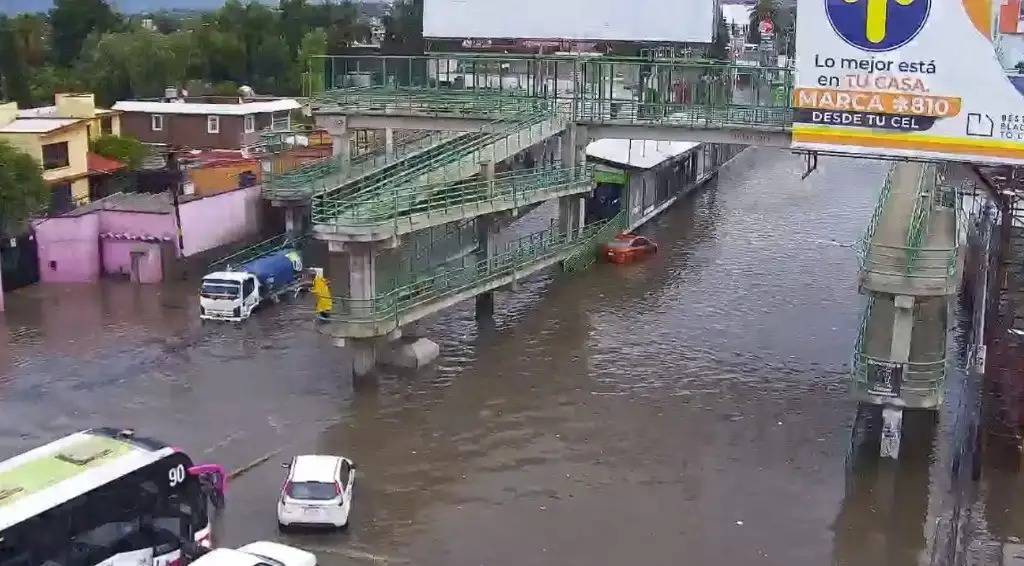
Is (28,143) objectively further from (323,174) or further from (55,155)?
(323,174)

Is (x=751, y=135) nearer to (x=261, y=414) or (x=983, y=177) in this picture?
(x=983, y=177)

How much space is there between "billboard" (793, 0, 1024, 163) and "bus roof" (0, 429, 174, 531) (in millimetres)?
12315

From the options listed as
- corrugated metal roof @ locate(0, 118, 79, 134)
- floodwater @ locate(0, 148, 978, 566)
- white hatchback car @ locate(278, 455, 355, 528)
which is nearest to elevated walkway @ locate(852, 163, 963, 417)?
floodwater @ locate(0, 148, 978, 566)

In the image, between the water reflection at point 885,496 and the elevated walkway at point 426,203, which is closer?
the water reflection at point 885,496

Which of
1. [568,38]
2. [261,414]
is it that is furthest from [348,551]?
[568,38]

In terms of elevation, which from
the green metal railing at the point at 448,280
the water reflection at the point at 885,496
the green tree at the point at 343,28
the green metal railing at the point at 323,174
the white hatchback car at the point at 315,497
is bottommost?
the water reflection at the point at 885,496

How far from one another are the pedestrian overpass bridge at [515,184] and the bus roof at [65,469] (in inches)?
299

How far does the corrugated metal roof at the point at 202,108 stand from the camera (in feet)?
144

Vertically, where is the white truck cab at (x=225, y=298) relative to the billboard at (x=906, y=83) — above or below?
below

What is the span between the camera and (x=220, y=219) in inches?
1307

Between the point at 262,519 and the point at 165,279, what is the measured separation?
53.7 ft

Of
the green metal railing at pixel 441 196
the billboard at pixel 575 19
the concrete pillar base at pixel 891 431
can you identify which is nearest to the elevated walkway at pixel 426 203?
the green metal railing at pixel 441 196

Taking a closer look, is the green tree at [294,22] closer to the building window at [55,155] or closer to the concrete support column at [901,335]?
the building window at [55,155]

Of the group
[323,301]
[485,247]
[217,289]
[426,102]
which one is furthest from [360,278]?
[426,102]
